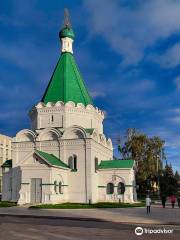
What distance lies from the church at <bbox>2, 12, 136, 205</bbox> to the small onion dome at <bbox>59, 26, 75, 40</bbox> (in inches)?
96.3

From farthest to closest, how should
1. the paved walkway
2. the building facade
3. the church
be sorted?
the building facade
the church
the paved walkway

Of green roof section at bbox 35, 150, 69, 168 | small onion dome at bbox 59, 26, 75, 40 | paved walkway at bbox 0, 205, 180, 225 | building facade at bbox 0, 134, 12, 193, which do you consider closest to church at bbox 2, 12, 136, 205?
green roof section at bbox 35, 150, 69, 168

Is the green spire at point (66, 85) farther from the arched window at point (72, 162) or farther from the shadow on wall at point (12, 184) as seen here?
the shadow on wall at point (12, 184)

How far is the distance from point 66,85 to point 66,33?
775 cm

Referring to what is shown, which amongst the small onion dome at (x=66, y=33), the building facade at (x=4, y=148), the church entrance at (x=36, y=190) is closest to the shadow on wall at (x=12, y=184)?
the church entrance at (x=36, y=190)

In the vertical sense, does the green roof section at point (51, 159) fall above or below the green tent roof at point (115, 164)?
above

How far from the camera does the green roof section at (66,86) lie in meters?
39.2

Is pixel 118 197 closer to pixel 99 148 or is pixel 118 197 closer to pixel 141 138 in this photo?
pixel 99 148

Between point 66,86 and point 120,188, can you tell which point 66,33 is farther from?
point 120,188

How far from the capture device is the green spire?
39250 mm

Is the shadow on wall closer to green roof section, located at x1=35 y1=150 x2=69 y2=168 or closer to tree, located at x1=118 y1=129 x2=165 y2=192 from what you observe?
green roof section, located at x1=35 y1=150 x2=69 y2=168

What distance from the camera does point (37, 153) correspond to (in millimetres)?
33156

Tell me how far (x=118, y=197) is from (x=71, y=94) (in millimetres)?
11904

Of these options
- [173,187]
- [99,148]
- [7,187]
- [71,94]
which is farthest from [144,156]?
[7,187]
